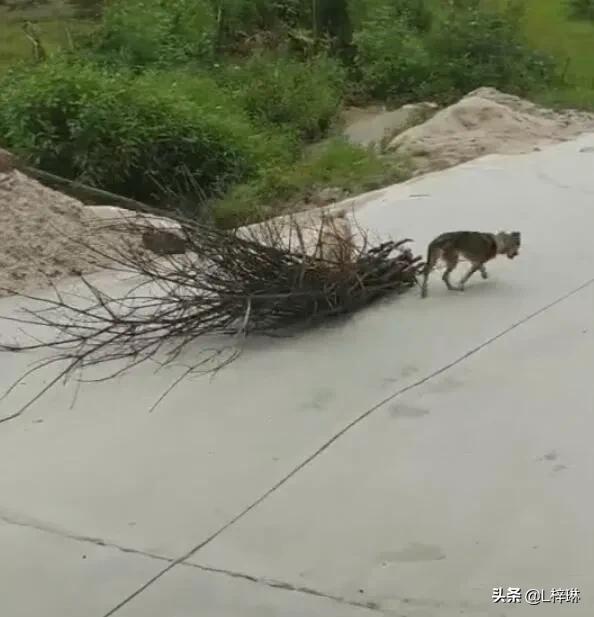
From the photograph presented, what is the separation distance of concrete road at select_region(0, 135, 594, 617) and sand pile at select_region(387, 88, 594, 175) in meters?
4.30

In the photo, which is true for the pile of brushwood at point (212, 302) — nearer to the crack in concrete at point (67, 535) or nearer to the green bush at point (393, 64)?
the crack in concrete at point (67, 535)

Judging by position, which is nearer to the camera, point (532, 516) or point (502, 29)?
point (532, 516)

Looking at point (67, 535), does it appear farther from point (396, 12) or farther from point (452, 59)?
point (396, 12)

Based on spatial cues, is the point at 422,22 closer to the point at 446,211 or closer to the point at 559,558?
the point at 446,211

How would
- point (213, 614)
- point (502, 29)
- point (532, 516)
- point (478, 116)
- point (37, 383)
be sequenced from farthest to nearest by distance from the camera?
1. point (502, 29)
2. point (478, 116)
3. point (37, 383)
4. point (532, 516)
5. point (213, 614)

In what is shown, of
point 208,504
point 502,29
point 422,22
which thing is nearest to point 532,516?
point 208,504

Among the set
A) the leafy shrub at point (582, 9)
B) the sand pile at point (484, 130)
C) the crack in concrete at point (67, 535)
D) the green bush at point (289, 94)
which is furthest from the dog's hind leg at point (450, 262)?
the leafy shrub at point (582, 9)

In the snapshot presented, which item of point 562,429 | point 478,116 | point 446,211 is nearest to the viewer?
point 562,429

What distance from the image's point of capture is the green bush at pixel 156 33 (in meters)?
15.1

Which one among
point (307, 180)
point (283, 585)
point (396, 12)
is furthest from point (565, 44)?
point (283, 585)

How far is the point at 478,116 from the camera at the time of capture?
1243 centimetres

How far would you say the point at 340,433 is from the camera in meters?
5.21

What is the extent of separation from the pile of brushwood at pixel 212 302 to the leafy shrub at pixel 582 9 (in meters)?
13.0

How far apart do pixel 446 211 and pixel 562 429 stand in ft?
11.9
